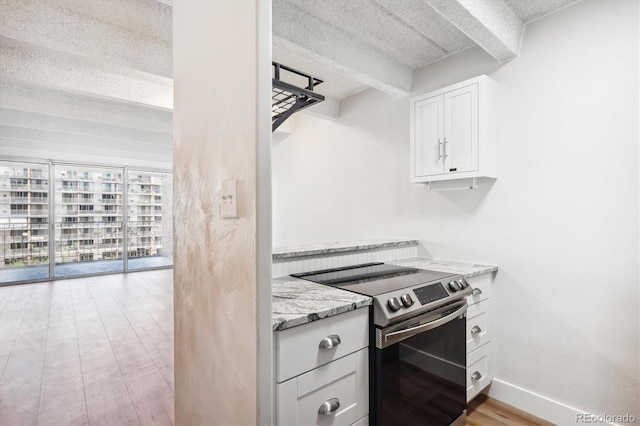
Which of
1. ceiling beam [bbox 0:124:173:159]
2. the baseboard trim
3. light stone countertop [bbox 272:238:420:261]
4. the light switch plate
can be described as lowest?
the baseboard trim

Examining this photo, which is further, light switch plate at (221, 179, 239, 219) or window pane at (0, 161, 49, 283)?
window pane at (0, 161, 49, 283)

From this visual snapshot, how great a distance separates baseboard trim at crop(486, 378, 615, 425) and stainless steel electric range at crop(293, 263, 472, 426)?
53 centimetres

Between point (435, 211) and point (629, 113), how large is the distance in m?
1.30

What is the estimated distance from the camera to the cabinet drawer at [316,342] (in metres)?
1.17

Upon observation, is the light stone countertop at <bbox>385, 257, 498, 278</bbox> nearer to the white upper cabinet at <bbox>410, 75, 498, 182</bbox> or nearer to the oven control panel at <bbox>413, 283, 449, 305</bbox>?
the oven control panel at <bbox>413, 283, 449, 305</bbox>

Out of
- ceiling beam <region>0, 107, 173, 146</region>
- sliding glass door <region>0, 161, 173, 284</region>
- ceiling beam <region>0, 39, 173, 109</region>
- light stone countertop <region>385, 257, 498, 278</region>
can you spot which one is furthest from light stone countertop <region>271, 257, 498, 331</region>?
sliding glass door <region>0, 161, 173, 284</region>

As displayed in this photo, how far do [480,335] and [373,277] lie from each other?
904 mm

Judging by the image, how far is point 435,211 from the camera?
2.71 meters

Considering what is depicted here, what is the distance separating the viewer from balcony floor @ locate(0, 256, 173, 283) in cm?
565

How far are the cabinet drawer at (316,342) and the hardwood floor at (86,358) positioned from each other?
131cm

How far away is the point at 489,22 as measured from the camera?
1.90m

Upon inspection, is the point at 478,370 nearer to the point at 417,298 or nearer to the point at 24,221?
the point at 417,298

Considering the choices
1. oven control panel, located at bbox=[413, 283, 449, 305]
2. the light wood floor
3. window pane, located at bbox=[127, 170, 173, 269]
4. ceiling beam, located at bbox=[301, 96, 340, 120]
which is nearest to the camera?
oven control panel, located at bbox=[413, 283, 449, 305]

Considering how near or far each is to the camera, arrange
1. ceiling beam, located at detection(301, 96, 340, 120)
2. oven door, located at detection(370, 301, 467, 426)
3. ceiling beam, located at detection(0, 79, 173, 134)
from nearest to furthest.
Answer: oven door, located at detection(370, 301, 467, 426) → ceiling beam, located at detection(0, 79, 173, 134) → ceiling beam, located at detection(301, 96, 340, 120)
